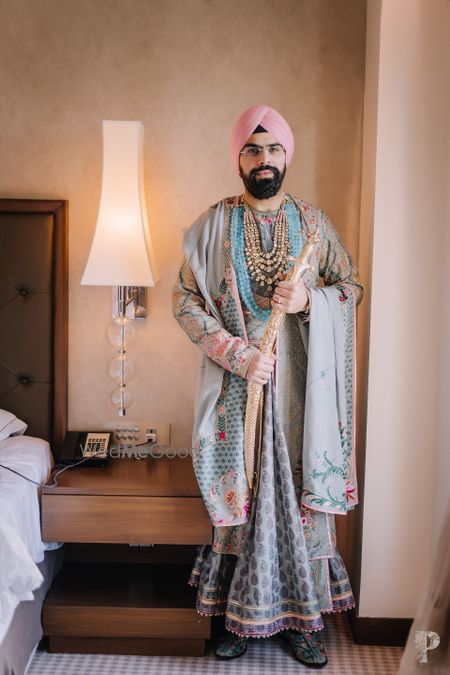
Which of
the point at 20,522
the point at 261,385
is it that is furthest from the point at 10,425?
the point at 261,385

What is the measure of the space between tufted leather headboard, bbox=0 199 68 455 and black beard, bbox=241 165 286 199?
2.48 ft

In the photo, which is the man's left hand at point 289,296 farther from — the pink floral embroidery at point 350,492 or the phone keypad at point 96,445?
the phone keypad at point 96,445

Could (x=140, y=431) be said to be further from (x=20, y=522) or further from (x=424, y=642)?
(x=424, y=642)

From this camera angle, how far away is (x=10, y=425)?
250 centimetres

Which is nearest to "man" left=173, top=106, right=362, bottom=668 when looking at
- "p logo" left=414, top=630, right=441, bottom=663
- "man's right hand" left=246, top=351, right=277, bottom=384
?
"man's right hand" left=246, top=351, right=277, bottom=384

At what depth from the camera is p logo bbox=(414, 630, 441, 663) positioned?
58.3 inches

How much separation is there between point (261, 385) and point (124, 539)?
62cm

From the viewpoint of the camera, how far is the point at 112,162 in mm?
2414

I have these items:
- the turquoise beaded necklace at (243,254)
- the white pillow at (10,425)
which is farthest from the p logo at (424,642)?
the white pillow at (10,425)

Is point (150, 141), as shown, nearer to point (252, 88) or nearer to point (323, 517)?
point (252, 88)

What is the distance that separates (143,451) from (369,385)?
0.86m

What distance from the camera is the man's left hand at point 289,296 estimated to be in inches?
81.4

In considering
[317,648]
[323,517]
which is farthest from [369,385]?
[317,648]

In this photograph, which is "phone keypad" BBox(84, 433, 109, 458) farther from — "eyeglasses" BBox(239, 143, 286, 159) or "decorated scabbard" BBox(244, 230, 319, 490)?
"eyeglasses" BBox(239, 143, 286, 159)
